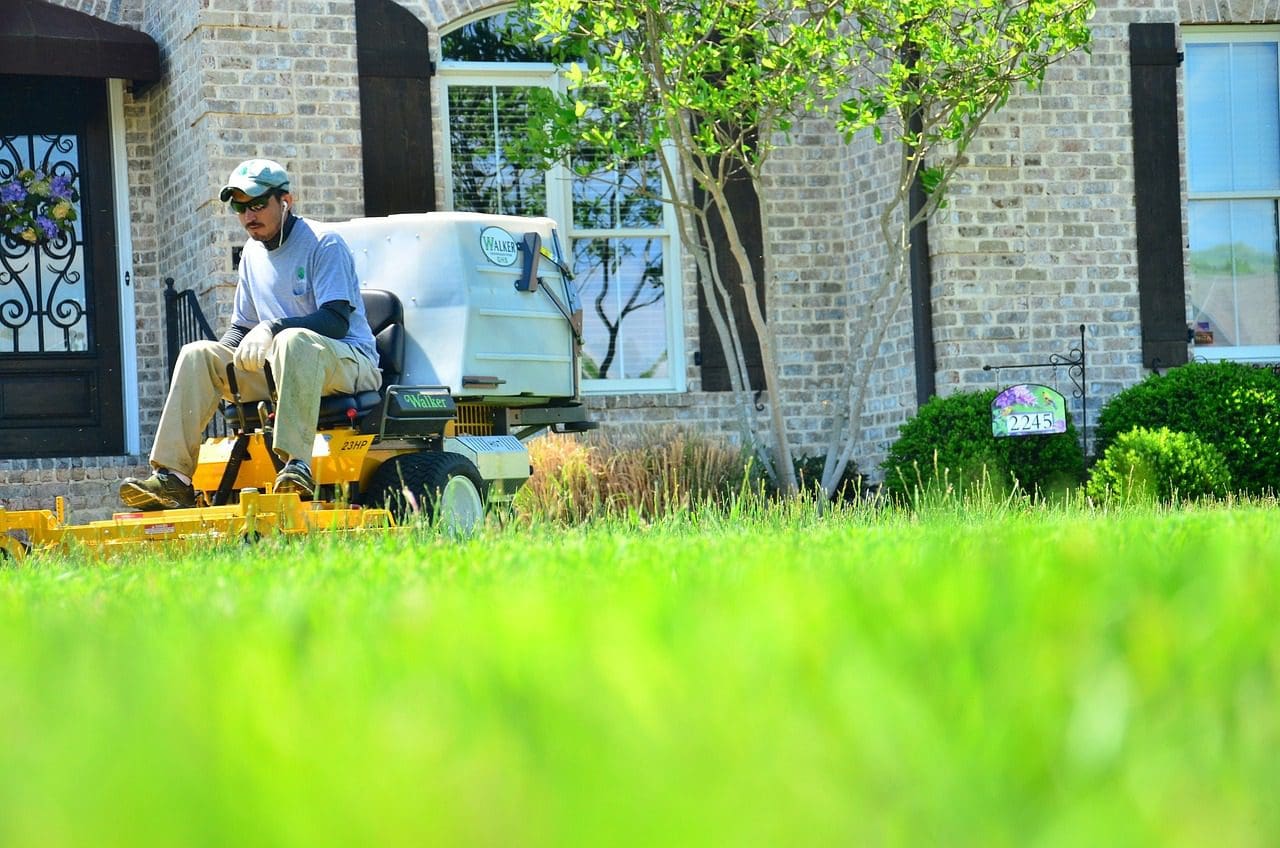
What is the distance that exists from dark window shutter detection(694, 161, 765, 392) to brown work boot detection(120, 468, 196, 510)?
6.12 meters

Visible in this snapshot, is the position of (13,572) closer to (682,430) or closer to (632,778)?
(632,778)

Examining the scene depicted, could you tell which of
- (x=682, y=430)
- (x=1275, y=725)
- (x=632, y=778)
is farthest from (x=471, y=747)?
(x=682, y=430)

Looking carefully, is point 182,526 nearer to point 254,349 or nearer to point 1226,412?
point 254,349

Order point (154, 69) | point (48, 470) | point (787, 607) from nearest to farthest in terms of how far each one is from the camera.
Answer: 1. point (787, 607)
2. point (48, 470)
3. point (154, 69)

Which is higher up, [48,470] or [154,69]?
[154,69]

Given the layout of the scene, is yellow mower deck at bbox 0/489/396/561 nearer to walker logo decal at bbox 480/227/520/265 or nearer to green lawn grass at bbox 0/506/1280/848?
walker logo decal at bbox 480/227/520/265

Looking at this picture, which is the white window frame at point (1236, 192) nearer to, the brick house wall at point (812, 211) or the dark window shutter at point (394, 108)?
the brick house wall at point (812, 211)

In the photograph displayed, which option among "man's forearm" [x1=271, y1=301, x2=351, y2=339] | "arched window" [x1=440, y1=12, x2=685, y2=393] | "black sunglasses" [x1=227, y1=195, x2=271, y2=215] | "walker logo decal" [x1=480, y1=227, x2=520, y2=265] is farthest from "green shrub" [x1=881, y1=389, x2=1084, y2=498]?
"black sunglasses" [x1=227, y1=195, x2=271, y2=215]

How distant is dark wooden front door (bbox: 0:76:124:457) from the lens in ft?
41.2

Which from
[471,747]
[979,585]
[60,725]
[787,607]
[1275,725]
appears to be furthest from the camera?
[979,585]

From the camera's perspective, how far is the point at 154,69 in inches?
491

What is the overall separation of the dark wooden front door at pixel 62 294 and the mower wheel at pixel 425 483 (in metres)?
5.54

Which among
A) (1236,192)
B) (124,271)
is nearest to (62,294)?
(124,271)

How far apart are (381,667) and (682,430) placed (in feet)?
32.8
